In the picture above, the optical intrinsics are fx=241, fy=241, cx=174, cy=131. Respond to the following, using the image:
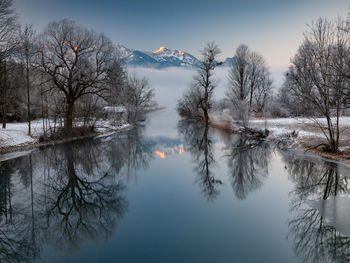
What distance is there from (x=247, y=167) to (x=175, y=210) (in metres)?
6.82

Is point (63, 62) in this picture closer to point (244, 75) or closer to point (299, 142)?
point (299, 142)

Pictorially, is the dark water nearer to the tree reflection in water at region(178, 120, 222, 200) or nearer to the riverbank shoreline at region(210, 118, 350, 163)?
the tree reflection in water at region(178, 120, 222, 200)

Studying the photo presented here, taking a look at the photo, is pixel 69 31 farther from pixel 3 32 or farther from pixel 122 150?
pixel 122 150

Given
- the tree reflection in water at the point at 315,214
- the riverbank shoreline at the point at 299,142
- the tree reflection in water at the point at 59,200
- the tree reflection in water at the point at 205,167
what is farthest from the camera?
the riverbank shoreline at the point at 299,142

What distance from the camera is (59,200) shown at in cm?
895

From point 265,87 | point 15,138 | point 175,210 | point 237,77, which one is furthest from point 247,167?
point 265,87

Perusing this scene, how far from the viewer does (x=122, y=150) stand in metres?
19.0

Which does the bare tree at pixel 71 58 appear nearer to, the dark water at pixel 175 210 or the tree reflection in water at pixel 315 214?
the dark water at pixel 175 210

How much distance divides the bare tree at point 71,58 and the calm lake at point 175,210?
10.5 m

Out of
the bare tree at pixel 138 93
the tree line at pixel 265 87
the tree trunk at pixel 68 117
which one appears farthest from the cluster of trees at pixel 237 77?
the tree trunk at pixel 68 117

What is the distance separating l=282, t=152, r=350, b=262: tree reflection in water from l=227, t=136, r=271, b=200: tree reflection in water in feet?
4.94

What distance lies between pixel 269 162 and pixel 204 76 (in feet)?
87.2

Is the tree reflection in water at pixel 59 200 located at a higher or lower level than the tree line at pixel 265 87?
lower

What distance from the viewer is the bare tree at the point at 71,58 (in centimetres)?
2277
